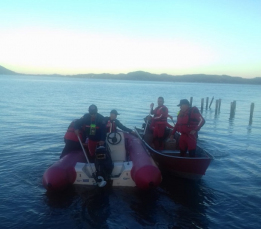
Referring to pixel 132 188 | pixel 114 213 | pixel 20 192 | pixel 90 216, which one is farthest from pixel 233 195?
pixel 20 192

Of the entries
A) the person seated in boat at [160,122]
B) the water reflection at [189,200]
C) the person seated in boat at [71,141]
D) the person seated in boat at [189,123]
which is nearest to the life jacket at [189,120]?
the person seated in boat at [189,123]

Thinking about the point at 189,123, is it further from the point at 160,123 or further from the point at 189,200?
the point at 160,123

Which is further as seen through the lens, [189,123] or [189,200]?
[189,123]

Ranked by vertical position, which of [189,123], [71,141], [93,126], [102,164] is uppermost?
[189,123]

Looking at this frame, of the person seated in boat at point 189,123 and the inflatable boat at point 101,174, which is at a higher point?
the person seated in boat at point 189,123

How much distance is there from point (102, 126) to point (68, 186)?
1962mm

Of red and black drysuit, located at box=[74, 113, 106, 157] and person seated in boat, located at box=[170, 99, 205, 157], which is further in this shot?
person seated in boat, located at box=[170, 99, 205, 157]

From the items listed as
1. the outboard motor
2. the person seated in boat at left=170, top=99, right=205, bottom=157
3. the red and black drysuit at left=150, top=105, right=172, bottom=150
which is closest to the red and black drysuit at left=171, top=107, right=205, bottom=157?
the person seated in boat at left=170, top=99, right=205, bottom=157

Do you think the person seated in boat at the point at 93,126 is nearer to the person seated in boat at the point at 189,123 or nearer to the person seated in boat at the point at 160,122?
the person seated in boat at the point at 189,123

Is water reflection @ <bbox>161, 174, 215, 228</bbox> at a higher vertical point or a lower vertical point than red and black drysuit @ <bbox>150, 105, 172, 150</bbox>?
lower

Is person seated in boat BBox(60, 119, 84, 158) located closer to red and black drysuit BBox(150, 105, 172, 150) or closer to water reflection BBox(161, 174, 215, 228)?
water reflection BBox(161, 174, 215, 228)

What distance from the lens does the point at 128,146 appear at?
985 cm

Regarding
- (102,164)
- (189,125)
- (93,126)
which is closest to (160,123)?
(189,125)

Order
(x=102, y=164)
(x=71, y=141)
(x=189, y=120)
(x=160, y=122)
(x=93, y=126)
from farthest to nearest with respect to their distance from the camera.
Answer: (x=160, y=122), (x=71, y=141), (x=189, y=120), (x=93, y=126), (x=102, y=164)
